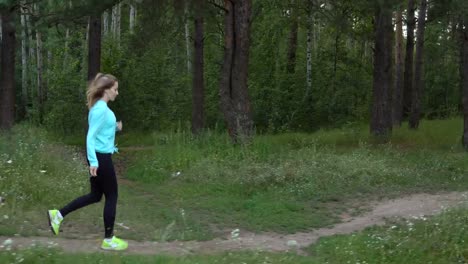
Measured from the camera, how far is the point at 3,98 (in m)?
17.9

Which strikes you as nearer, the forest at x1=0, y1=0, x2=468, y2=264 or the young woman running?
the young woman running

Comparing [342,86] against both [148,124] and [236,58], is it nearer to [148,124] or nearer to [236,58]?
[148,124]

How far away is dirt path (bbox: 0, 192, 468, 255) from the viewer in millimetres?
6504

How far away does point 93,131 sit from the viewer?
6.27 m

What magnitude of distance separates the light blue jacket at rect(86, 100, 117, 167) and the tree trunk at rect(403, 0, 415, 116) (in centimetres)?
1833

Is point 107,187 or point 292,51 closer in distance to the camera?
point 107,187

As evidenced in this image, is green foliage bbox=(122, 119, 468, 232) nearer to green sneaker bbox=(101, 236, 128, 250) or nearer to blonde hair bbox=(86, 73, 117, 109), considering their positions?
green sneaker bbox=(101, 236, 128, 250)

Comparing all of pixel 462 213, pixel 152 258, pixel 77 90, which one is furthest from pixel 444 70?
pixel 152 258

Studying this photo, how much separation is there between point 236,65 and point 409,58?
12702 millimetres

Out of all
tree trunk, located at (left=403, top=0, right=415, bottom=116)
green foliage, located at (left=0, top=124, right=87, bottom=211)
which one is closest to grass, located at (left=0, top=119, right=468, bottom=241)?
green foliage, located at (left=0, top=124, right=87, bottom=211)

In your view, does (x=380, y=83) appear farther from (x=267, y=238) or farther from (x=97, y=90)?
(x=97, y=90)

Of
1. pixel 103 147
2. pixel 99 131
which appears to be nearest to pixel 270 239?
pixel 103 147

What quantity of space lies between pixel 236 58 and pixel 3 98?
23.9 ft

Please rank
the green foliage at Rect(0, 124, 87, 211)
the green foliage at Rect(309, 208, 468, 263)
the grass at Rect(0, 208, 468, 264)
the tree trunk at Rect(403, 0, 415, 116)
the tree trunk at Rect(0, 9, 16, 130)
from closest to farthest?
the grass at Rect(0, 208, 468, 264) → the green foliage at Rect(309, 208, 468, 263) → the green foliage at Rect(0, 124, 87, 211) → the tree trunk at Rect(0, 9, 16, 130) → the tree trunk at Rect(403, 0, 415, 116)
